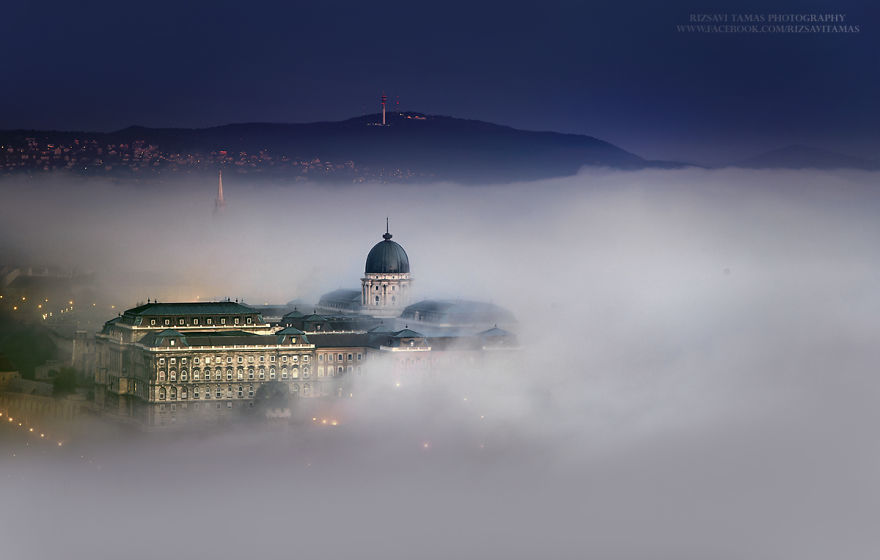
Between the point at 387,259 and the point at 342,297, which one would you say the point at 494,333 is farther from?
the point at 342,297

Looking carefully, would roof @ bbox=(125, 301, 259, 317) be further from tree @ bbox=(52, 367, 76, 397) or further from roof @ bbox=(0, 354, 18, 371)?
roof @ bbox=(0, 354, 18, 371)

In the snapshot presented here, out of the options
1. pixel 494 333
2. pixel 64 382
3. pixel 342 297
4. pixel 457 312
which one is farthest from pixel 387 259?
pixel 64 382

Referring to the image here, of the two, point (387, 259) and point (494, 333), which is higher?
point (387, 259)

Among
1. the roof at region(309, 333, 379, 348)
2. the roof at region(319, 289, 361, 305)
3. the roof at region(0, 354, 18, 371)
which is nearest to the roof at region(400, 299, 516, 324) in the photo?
the roof at region(319, 289, 361, 305)

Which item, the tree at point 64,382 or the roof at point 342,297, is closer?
the tree at point 64,382

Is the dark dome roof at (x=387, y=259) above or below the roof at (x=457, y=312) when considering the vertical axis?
above

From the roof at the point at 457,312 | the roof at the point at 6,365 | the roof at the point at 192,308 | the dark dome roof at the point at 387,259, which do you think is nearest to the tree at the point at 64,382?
the roof at the point at 6,365

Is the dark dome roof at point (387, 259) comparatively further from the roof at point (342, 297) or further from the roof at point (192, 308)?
the roof at point (192, 308)
